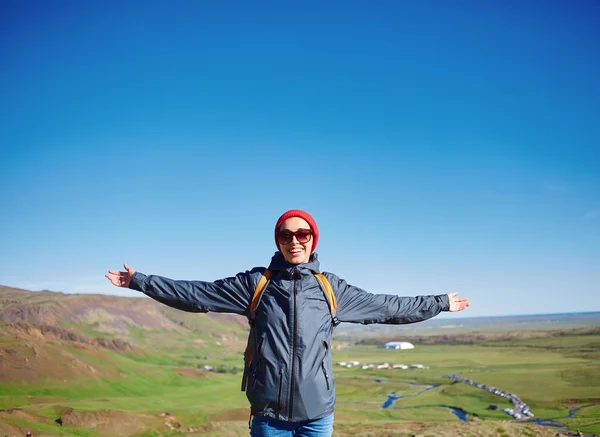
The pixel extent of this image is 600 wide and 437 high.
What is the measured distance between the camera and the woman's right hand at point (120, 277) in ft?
15.7

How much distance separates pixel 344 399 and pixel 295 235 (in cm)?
5918

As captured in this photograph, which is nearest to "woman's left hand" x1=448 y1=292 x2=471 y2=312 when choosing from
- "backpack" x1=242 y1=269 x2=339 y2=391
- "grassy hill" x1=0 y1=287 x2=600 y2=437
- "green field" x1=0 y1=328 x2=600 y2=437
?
"backpack" x1=242 y1=269 x2=339 y2=391

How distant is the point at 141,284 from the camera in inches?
184

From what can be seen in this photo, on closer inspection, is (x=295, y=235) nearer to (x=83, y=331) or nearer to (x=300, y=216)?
(x=300, y=216)

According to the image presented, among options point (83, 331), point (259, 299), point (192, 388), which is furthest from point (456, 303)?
point (83, 331)

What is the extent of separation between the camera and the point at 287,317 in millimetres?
4352

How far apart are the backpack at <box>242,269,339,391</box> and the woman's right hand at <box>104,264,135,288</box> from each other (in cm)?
129

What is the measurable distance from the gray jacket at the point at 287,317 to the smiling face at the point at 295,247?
0.22 ft

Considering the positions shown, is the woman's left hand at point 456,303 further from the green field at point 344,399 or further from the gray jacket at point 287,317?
the green field at point 344,399

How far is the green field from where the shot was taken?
3098cm

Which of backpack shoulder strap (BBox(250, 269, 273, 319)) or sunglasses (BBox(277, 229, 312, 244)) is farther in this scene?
sunglasses (BBox(277, 229, 312, 244))

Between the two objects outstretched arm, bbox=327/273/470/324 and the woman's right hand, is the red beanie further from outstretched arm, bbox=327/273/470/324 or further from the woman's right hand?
the woman's right hand

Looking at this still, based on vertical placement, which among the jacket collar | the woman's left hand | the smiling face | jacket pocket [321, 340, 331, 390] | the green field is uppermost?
the smiling face

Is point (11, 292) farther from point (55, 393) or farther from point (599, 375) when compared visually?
point (599, 375)
